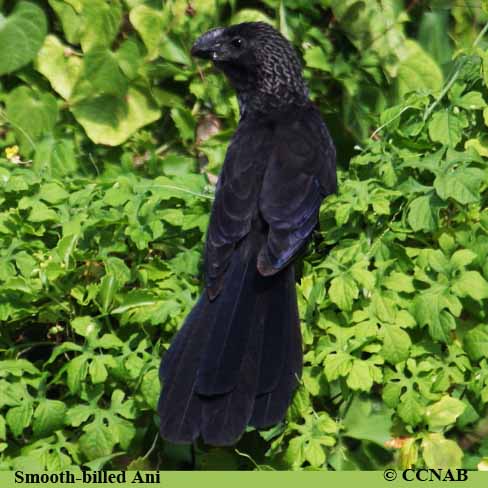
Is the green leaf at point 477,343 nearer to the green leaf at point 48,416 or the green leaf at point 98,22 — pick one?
the green leaf at point 48,416

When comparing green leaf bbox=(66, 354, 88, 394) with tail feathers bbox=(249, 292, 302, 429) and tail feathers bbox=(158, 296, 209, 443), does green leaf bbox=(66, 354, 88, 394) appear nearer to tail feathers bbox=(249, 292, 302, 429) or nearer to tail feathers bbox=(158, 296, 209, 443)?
tail feathers bbox=(158, 296, 209, 443)

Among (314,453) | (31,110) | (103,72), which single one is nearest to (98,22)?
(103,72)

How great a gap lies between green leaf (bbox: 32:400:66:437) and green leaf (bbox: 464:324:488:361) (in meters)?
1.21

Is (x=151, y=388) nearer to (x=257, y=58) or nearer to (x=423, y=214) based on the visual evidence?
(x=423, y=214)

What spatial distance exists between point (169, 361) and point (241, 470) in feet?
1.57

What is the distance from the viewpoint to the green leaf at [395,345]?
3.35m

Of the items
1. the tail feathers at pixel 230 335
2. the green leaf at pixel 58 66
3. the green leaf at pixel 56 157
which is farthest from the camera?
the green leaf at pixel 58 66

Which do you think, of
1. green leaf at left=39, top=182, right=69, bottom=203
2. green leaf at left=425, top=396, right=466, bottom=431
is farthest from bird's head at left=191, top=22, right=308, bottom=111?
green leaf at left=425, top=396, right=466, bottom=431

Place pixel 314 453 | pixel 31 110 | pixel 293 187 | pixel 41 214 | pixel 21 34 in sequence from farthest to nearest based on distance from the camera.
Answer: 1. pixel 31 110
2. pixel 21 34
3. pixel 293 187
4. pixel 41 214
5. pixel 314 453

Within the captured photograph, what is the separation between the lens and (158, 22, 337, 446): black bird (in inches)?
131

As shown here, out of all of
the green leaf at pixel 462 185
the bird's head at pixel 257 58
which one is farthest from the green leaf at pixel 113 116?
the green leaf at pixel 462 185

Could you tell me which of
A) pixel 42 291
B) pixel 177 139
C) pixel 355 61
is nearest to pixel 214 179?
pixel 177 139

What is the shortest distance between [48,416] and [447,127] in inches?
61.3

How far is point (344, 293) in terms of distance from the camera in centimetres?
340
